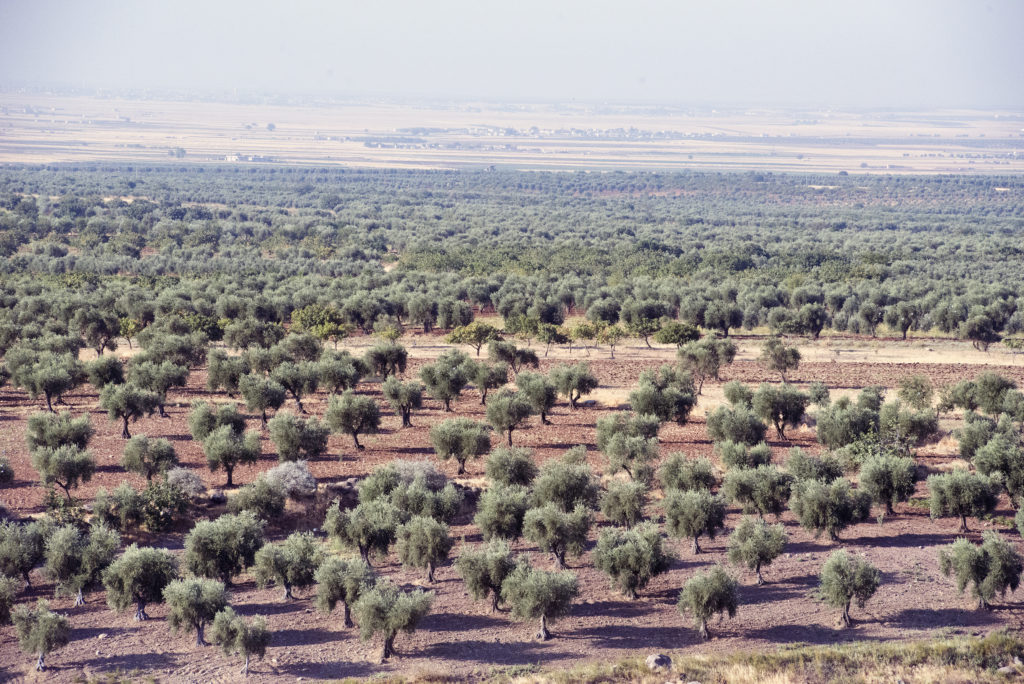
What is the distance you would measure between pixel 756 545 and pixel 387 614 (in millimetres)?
11027

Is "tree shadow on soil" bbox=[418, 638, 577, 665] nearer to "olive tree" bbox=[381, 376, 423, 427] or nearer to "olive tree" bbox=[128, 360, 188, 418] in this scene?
"olive tree" bbox=[381, 376, 423, 427]

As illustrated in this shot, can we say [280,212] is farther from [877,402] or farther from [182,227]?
[877,402]

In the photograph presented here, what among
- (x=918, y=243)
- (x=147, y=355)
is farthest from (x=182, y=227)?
(x=918, y=243)

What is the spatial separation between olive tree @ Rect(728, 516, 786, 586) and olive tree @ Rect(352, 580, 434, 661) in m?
9.81

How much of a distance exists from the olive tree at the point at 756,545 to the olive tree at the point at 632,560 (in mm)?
2382

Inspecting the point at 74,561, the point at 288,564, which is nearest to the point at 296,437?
the point at 288,564

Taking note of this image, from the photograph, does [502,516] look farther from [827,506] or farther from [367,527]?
[827,506]

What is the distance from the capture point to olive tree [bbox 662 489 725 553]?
30.4 meters

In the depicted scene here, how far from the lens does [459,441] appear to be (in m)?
37.8

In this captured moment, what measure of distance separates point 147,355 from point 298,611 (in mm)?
27554

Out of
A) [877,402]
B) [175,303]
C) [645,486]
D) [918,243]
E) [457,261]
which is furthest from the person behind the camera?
[918,243]

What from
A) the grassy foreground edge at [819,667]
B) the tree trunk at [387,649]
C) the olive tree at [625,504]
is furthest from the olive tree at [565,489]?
the tree trunk at [387,649]

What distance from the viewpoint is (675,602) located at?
27.6 metres

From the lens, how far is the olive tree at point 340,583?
25.4m
